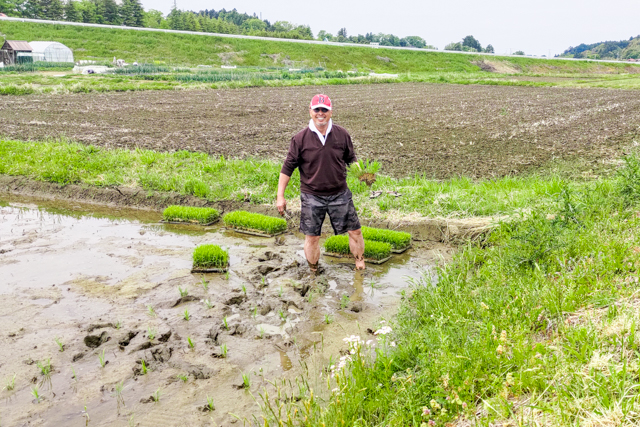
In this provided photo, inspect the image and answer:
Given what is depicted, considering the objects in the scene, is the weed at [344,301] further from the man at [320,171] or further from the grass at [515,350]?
the man at [320,171]

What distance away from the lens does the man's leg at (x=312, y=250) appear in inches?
226

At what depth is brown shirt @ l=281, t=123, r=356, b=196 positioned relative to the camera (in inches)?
207

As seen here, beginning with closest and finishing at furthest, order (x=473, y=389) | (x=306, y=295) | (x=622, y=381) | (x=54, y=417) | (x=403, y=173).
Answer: (x=622, y=381)
(x=473, y=389)
(x=54, y=417)
(x=306, y=295)
(x=403, y=173)

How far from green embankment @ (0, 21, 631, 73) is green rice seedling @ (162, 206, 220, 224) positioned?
177ft

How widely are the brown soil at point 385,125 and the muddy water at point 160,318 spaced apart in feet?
14.7

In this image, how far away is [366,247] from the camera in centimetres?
640

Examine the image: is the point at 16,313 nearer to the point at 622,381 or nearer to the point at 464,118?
the point at 622,381

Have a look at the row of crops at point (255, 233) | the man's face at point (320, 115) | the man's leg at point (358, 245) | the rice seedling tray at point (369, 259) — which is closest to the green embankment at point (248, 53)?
the row of crops at point (255, 233)

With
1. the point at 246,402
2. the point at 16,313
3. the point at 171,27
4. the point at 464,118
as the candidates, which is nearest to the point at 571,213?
the point at 246,402

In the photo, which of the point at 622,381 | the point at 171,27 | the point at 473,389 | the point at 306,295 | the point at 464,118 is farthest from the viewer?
the point at 171,27

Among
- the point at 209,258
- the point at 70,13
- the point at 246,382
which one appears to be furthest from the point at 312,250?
the point at 70,13

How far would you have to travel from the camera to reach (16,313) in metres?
4.79

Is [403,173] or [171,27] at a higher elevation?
[171,27]

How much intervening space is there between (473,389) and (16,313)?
4197mm
